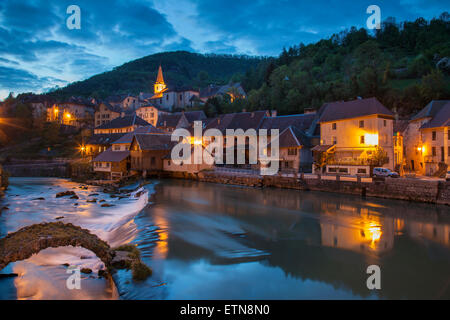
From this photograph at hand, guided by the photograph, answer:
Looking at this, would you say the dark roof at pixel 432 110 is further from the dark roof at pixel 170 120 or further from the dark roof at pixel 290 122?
the dark roof at pixel 170 120

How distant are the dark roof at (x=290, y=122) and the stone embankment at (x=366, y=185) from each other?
13.0 m

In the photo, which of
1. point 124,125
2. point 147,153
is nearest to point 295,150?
point 147,153

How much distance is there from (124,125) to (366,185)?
50.7 meters

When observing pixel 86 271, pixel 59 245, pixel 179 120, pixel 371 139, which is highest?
pixel 179 120

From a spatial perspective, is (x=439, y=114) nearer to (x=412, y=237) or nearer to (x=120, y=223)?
(x=412, y=237)

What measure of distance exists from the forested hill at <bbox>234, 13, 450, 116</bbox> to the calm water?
119 feet

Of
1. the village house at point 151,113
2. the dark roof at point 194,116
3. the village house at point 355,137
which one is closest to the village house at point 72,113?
the village house at point 151,113

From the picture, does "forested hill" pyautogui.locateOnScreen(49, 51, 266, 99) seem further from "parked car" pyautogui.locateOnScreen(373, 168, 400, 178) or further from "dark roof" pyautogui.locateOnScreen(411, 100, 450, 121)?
"parked car" pyautogui.locateOnScreen(373, 168, 400, 178)

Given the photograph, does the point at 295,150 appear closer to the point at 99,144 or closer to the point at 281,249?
the point at 281,249

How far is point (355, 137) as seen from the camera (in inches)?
1212

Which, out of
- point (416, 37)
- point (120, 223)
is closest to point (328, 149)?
point (120, 223)

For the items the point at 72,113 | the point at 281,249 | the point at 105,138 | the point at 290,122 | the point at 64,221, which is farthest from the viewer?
the point at 72,113

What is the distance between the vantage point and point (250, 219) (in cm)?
1709
